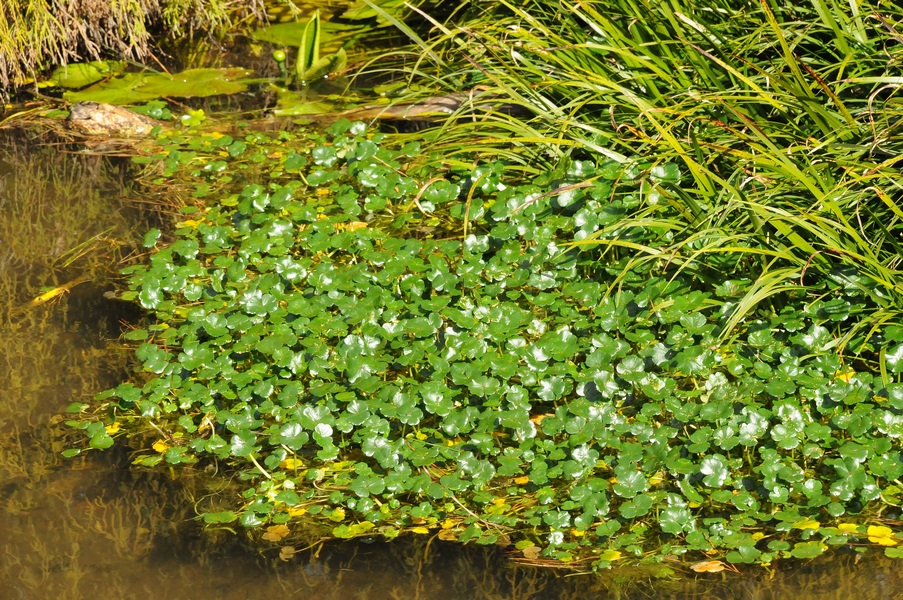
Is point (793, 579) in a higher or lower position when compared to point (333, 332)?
lower

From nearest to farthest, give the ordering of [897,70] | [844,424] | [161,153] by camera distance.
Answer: [844,424] → [897,70] → [161,153]

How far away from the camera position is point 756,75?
4.07 meters

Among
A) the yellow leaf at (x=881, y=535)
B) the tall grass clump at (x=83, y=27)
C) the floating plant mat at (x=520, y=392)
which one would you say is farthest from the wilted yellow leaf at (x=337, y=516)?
the tall grass clump at (x=83, y=27)

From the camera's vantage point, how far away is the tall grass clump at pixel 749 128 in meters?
3.39

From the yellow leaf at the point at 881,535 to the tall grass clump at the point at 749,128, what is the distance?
0.63m

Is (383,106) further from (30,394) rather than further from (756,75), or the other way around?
(30,394)

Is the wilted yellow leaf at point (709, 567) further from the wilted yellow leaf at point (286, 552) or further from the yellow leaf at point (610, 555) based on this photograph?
the wilted yellow leaf at point (286, 552)

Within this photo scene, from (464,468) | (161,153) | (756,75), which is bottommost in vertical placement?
(464,468)

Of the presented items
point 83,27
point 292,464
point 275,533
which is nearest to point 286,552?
point 275,533

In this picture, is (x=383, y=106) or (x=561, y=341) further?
(x=383, y=106)

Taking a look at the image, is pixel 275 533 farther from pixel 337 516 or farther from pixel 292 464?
pixel 292 464

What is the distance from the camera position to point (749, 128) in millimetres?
3805

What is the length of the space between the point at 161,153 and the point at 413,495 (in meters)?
3.01

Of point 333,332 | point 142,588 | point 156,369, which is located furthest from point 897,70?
point 142,588
